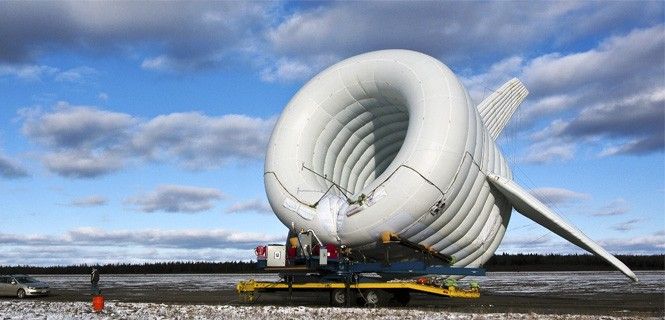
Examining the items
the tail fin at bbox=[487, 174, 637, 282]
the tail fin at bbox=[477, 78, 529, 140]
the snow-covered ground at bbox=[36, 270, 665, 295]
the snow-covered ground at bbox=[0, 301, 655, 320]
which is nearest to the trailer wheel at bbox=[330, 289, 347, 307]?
the snow-covered ground at bbox=[0, 301, 655, 320]

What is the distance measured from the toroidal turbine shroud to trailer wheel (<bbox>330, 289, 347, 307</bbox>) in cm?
158

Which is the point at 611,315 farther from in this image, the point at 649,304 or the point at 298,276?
the point at 298,276

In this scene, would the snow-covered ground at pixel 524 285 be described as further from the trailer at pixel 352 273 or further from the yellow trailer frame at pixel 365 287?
the trailer at pixel 352 273

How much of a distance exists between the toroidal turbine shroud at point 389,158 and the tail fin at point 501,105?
132 inches

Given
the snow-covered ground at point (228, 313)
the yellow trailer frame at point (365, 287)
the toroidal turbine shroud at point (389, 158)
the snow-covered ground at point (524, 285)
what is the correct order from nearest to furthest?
1. the snow-covered ground at point (228, 313)
2. the yellow trailer frame at point (365, 287)
3. the toroidal turbine shroud at point (389, 158)
4. the snow-covered ground at point (524, 285)

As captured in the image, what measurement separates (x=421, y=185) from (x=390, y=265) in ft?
9.96

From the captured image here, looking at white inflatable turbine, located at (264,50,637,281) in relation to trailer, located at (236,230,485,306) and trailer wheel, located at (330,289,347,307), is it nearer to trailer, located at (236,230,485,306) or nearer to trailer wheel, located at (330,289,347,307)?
trailer, located at (236,230,485,306)

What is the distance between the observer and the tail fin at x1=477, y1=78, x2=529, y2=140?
30391 mm

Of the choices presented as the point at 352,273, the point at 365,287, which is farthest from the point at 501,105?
the point at 365,287

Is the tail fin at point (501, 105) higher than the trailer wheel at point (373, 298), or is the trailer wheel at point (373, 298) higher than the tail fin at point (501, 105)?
the tail fin at point (501, 105)

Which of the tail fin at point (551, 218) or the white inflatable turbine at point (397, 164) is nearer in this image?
the white inflatable turbine at point (397, 164)

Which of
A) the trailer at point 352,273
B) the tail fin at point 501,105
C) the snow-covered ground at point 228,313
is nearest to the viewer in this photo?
the snow-covered ground at point 228,313

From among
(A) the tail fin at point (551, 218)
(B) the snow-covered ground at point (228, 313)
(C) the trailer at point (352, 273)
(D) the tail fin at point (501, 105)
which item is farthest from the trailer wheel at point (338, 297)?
(D) the tail fin at point (501, 105)

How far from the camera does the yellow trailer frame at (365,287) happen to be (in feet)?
74.9
